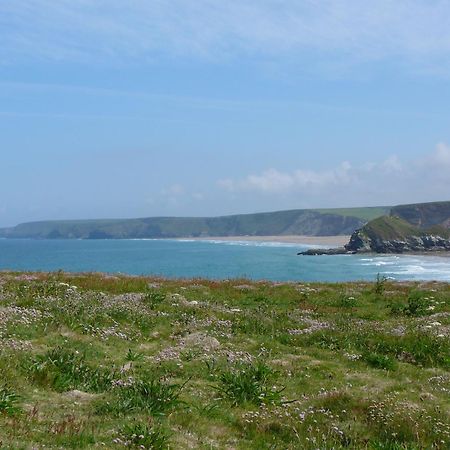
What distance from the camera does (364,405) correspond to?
35.2 ft

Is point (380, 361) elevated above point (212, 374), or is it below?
below

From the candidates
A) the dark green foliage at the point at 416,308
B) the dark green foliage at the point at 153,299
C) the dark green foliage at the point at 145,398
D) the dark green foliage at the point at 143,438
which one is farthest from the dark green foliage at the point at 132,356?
the dark green foliage at the point at 416,308

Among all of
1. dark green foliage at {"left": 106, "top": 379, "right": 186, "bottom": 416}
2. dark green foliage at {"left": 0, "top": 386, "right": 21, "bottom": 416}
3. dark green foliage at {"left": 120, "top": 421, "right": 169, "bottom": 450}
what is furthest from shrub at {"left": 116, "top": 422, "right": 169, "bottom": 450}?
dark green foliage at {"left": 0, "top": 386, "right": 21, "bottom": 416}

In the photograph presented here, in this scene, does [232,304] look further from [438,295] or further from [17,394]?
[17,394]

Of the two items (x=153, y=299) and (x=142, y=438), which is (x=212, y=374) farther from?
(x=153, y=299)

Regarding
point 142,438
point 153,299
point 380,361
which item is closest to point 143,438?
point 142,438

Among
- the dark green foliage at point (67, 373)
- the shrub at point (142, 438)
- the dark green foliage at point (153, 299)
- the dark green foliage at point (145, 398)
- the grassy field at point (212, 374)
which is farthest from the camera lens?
the dark green foliage at point (153, 299)

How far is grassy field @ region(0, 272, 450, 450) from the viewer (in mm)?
8766

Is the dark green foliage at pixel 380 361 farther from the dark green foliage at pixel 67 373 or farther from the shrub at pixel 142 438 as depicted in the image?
the shrub at pixel 142 438

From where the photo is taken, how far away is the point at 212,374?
12773mm

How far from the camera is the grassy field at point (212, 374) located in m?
8.77

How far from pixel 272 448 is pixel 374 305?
20595mm

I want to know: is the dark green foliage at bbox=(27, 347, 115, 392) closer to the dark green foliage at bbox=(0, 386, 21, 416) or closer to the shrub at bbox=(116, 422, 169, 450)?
the dark green foliage at bbox=(0, 386, 21, 416)

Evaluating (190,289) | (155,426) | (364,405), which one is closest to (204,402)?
(155,426)
